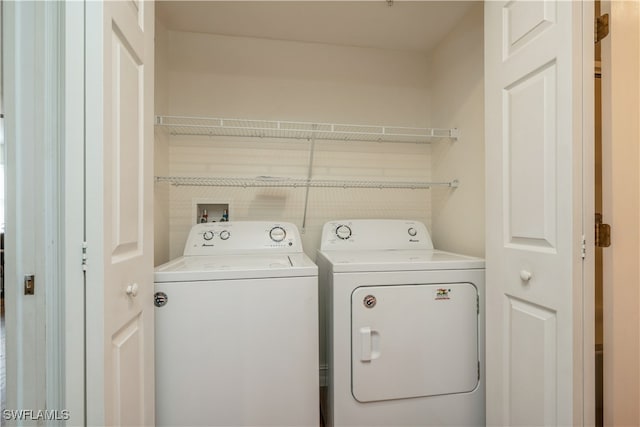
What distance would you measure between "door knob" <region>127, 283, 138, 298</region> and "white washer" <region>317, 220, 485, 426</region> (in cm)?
79

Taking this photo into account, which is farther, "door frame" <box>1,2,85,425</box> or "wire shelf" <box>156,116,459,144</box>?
"wire shelf" <box>156,116,459,144</box>

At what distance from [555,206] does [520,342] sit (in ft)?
1.85

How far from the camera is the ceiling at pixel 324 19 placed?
5.88 feet

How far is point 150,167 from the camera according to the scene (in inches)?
45.6

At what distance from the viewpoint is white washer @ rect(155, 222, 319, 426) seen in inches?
49.1

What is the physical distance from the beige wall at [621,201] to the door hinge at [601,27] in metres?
0.02

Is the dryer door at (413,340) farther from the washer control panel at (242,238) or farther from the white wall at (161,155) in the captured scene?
the white wall at (161,155)

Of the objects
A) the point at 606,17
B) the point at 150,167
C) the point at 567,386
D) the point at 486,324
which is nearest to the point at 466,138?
the point at 606,17

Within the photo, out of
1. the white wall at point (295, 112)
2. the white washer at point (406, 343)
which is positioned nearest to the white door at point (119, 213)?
the white washer at point (406, 343)

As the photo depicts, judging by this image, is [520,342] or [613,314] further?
[520,342]

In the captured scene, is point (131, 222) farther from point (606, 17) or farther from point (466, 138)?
point (466, 138)

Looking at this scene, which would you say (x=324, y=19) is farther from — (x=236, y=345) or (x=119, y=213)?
(x=236, y=345)

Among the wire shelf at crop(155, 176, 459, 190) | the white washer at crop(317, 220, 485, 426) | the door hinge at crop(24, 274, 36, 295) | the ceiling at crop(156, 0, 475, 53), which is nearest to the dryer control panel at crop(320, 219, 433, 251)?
the wire shelf at crop(155, 176, 459, 190)

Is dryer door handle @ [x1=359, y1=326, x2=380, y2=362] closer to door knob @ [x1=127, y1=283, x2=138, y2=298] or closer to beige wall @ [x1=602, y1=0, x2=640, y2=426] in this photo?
beige wall @ [x1=602, y1=0, x2=640, y2=426]
